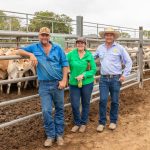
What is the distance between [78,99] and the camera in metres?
5.86

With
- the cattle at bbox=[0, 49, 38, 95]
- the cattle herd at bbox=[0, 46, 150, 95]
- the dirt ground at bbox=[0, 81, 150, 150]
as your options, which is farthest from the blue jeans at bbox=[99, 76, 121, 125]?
the cattle at bbox=[0, 49, 38, 95]

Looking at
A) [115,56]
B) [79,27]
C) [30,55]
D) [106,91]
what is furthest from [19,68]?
[30,55]

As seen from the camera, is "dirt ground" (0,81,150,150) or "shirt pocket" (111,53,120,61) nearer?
"dirt ground" (0,81,150,150)

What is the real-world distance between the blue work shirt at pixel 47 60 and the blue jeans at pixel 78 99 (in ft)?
2.32

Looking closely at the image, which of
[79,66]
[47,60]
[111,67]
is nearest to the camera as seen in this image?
[47,60]

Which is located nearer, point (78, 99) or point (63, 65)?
point (63, 65)

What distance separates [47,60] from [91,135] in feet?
5.24

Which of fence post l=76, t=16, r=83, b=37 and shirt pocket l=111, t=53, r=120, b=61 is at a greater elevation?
fence post l=76, t=16, r=83, b=37

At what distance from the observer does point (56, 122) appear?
5.45m

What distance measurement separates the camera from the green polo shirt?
5738 millimetres

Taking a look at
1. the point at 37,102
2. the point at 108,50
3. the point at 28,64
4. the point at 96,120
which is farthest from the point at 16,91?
the point at 108,50

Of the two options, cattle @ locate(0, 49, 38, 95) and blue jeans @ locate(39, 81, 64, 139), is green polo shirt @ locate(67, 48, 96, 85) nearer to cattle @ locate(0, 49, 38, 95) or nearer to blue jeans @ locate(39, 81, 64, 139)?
blue jeans @ locate(39, 81, 64, 139)

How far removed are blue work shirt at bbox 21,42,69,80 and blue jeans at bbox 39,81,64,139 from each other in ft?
0.38

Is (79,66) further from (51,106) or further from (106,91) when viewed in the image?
(51,106)
